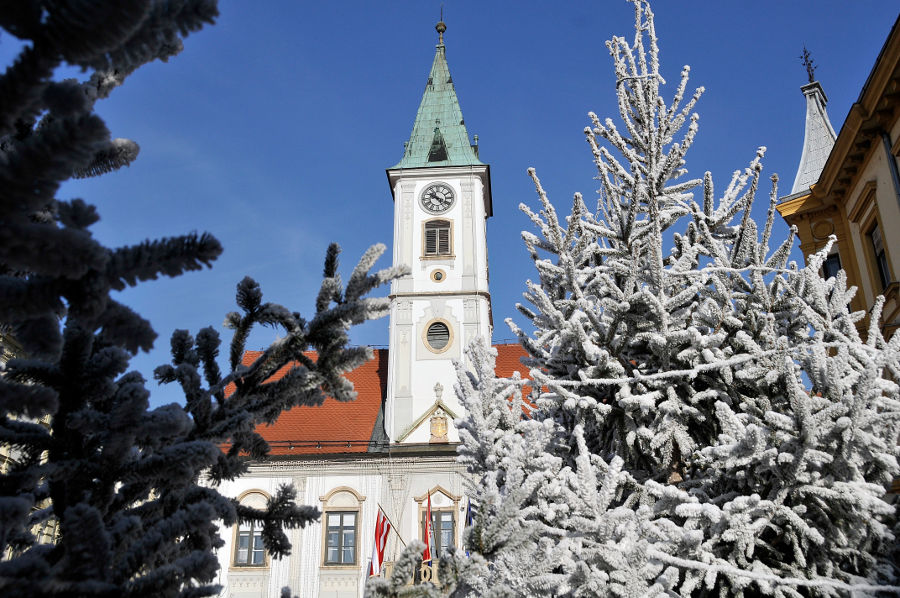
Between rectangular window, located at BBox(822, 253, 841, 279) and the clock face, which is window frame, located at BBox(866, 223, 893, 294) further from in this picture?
the clock face

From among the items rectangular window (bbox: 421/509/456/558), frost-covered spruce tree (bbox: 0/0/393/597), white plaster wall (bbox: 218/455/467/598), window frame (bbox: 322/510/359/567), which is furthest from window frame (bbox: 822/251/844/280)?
window frame (bbox: 322/510/359/567)

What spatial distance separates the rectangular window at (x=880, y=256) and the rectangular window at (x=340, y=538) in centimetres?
1778

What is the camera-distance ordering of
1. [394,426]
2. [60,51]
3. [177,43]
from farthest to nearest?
[394,426]
[177,43]
[60,51]

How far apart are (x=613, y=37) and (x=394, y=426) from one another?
64.2 ft

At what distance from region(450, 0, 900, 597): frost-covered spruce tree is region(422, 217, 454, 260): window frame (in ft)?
63.7

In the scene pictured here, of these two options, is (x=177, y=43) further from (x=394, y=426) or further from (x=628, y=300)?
(x=394, y=426)

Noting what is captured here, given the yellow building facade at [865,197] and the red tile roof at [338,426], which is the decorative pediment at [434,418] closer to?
the red tile roof at [338,426]

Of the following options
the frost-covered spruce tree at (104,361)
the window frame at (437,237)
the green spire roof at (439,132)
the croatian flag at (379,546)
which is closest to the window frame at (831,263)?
the croatian flag at (379,546)

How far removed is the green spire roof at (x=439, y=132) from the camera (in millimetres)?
31688

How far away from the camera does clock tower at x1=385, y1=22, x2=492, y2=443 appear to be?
26750mm

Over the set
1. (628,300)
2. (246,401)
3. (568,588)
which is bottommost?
(568,588)

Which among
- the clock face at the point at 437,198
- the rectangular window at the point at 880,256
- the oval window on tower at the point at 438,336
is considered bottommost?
the rectangular window at the point at 880,256

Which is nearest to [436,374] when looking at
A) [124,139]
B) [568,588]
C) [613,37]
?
[613,37]

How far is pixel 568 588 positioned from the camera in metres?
5.21
